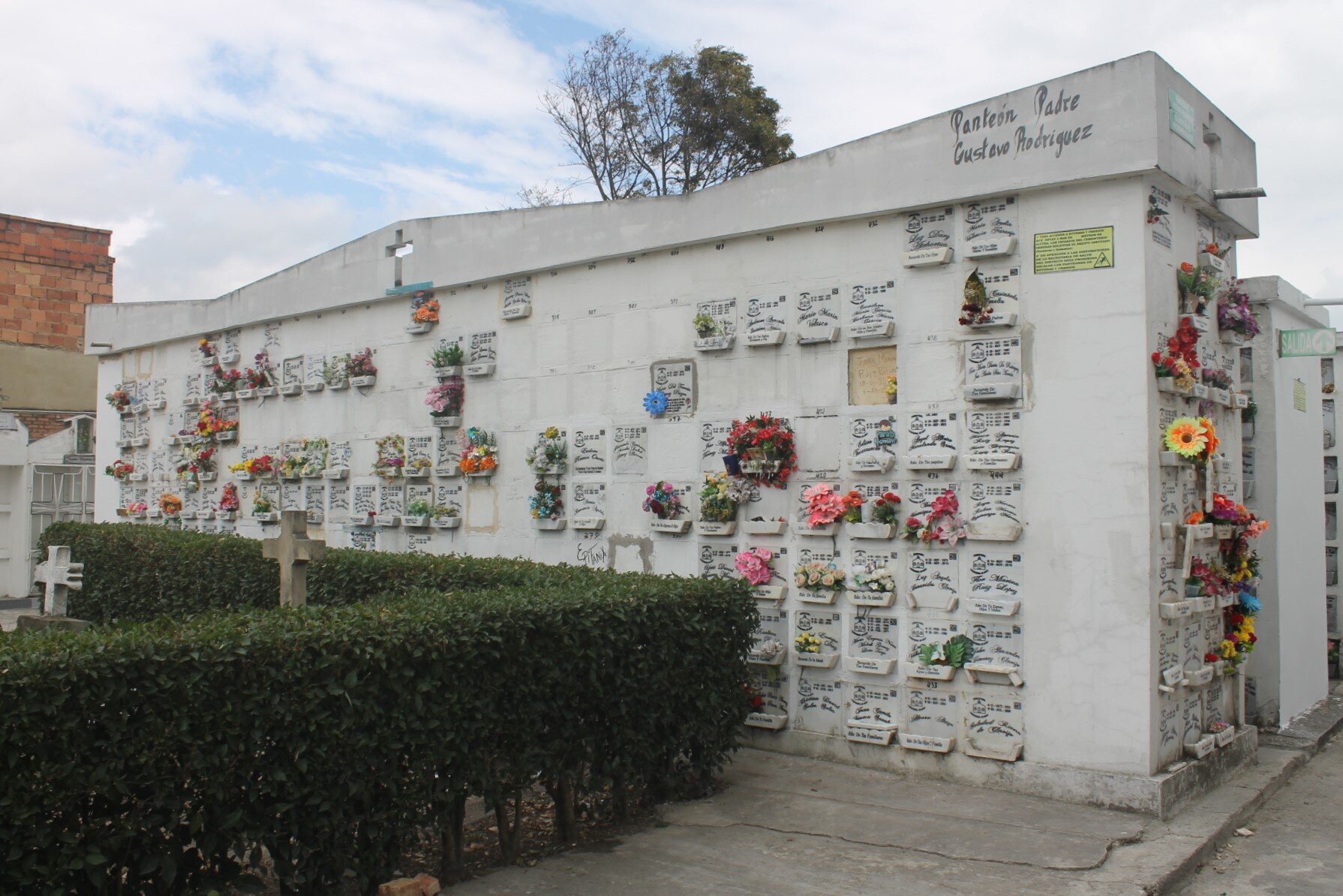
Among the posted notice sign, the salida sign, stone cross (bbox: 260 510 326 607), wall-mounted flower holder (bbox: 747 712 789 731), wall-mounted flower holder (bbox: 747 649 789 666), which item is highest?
the salida sign

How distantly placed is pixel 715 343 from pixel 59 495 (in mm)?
13298

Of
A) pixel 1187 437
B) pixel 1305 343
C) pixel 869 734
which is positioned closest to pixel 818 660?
pixel 869 734

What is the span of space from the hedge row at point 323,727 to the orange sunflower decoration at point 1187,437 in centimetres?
286

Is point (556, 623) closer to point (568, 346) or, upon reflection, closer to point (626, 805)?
point (626, 805)

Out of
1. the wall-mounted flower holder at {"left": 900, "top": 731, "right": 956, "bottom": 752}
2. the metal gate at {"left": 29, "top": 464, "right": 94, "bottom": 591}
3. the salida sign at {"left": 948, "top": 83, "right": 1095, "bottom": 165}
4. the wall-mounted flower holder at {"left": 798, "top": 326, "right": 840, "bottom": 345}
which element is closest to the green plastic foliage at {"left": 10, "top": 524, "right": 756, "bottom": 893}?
the wall-mounted flower holder at {"left": 900, "top": 731, "right": 956, "bottom": 752}

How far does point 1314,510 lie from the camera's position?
8.93m

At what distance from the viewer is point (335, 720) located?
4453 mm

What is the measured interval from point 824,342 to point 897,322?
0.53 m

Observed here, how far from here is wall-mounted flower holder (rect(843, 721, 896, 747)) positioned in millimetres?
6844

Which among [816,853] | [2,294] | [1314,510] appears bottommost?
[816,853]

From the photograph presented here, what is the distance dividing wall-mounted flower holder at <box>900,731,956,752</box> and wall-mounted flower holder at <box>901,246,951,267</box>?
9.58ft

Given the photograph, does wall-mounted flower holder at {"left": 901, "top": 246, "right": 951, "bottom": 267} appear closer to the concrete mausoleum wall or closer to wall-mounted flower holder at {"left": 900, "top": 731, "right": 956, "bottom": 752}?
the concrete mausoleum wall

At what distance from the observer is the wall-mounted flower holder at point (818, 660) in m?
7.13

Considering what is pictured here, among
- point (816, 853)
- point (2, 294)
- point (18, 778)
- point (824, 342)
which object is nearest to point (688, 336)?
point (824, 342)
